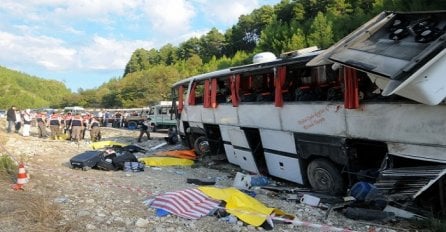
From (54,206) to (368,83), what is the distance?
500cm

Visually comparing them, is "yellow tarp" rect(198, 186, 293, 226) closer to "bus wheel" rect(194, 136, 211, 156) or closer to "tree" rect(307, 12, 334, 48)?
"bus wheel" rect(194, 136, 211, 156)

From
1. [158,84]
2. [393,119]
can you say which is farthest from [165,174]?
[158,84]

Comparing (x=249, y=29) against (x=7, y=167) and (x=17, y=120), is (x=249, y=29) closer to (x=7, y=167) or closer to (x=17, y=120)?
(x=17, y=120)

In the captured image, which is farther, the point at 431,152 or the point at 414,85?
the point at 431,152

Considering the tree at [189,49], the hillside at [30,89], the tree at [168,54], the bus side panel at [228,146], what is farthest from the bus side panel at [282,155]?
the hillside at [30,89]

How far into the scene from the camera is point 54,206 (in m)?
6.55

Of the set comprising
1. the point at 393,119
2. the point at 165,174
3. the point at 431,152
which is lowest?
the point at 165,174

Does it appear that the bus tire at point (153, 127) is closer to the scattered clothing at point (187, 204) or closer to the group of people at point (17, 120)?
the group of people at point (17, 120)

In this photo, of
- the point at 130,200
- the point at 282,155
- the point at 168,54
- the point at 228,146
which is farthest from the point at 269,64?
the point at 168,54

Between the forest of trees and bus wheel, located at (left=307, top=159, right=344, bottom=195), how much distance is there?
17.9 meters

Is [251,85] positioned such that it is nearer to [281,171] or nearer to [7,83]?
[281,171]

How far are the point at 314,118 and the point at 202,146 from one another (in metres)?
6.36

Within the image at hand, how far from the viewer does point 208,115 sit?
483 inches

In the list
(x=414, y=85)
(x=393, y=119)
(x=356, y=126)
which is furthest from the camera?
(x=356, y=126)
